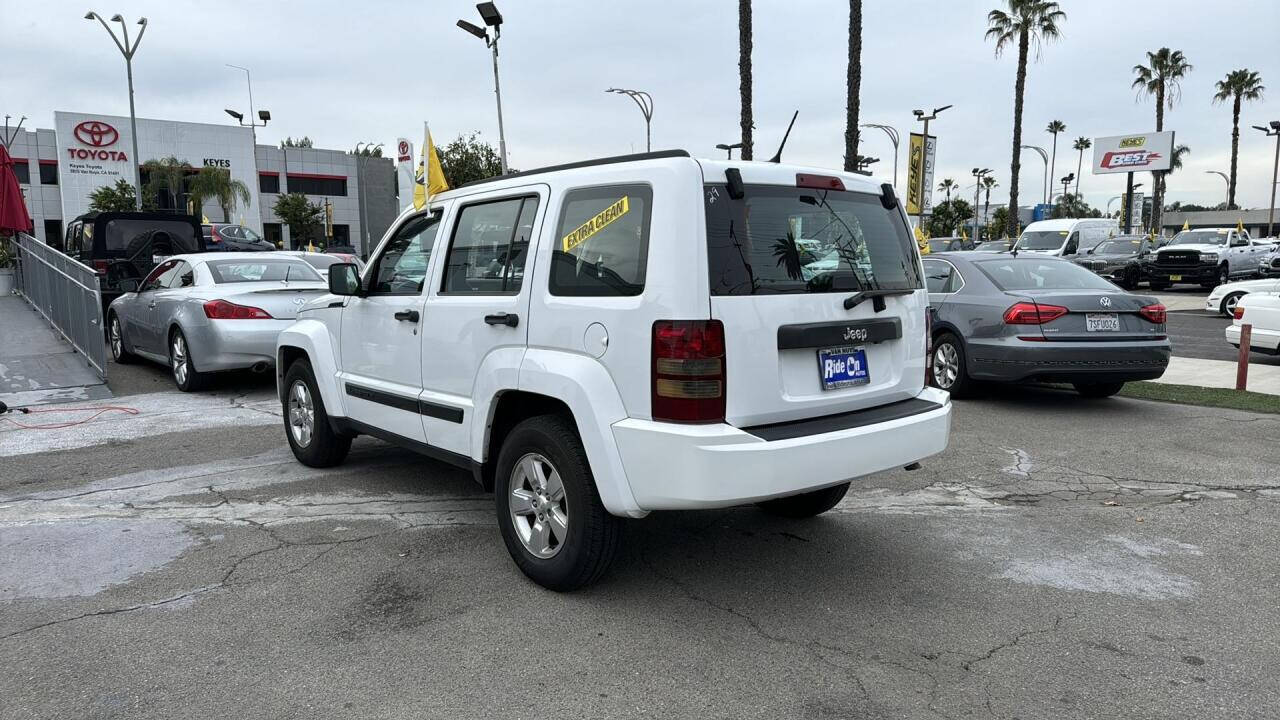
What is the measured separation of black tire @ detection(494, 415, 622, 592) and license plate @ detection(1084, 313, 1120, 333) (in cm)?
592

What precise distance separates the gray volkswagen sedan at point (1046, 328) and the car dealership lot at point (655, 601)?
1808 millimetres

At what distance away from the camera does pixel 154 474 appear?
621 cm

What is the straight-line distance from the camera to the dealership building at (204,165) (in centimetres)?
5559

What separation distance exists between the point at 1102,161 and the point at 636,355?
62533 millimetres

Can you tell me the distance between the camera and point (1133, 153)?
54656 mm

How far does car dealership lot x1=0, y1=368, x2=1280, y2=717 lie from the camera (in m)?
3.15

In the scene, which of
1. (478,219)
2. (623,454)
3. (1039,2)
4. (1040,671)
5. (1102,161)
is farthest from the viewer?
(1102,161)

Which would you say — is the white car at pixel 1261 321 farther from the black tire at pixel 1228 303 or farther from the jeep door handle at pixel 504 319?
the jeep door handle at pixel 504 319

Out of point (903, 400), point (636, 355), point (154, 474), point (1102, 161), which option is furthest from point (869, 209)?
point (1102, 161)

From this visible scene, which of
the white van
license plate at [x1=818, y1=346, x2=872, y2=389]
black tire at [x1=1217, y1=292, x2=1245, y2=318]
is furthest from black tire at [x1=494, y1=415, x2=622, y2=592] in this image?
the white van

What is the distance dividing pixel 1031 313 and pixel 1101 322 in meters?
0.61

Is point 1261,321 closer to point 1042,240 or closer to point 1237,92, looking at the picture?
point 1042,240

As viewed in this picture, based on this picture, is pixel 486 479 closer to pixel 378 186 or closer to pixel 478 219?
pixel 478 219

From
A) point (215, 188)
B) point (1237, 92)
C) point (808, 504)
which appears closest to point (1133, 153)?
point (1237, 92)
